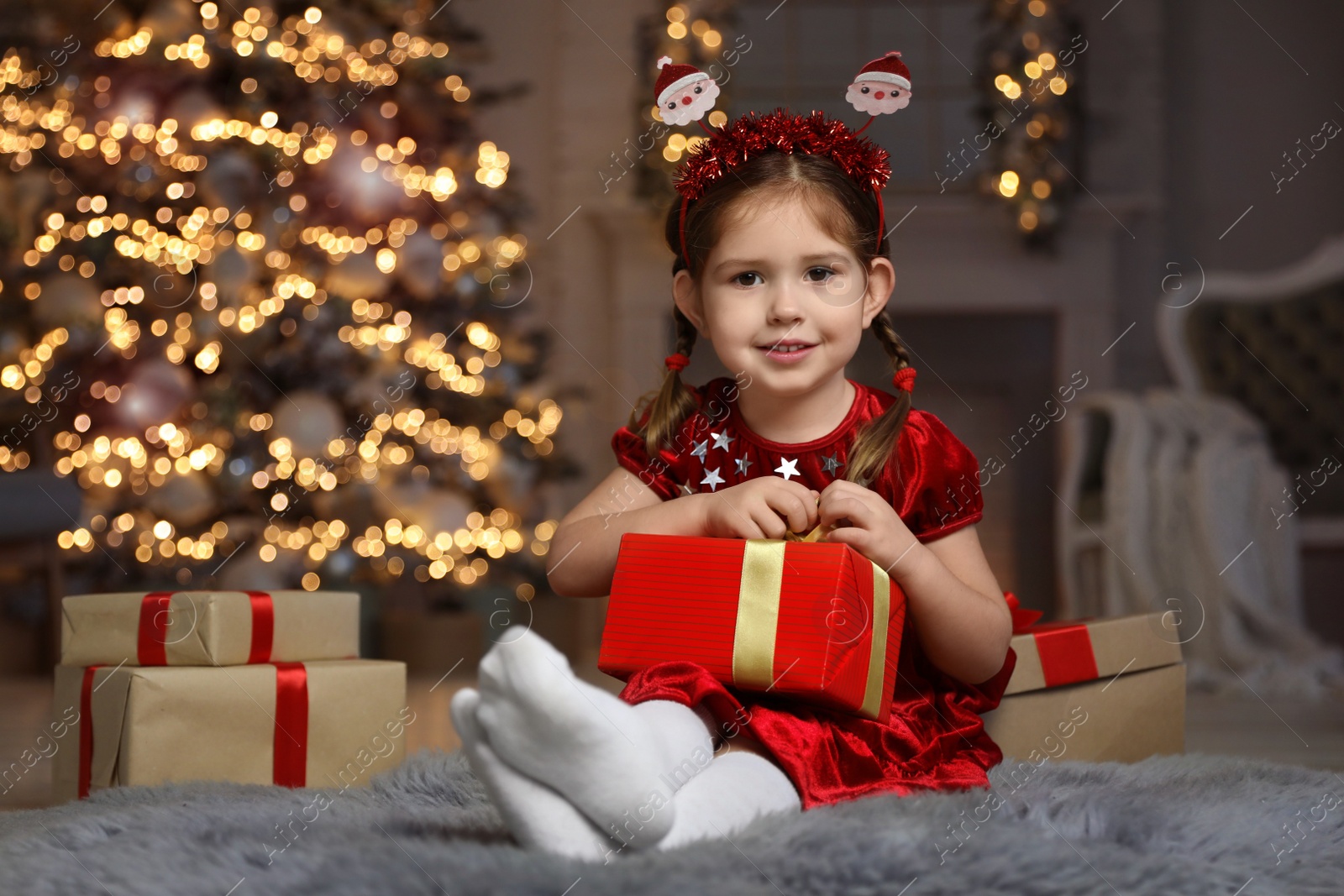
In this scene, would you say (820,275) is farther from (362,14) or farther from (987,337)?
(987,337)

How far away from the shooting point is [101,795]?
1.08 m

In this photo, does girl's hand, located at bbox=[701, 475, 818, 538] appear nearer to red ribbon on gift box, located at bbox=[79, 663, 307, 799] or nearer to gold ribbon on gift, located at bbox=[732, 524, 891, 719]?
gold ribbon on gift, located at bbox=[732, 524, 891, 719]

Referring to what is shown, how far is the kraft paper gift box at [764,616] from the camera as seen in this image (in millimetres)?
906

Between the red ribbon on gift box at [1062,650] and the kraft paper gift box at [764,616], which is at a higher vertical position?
the kraft paper gift box at [764,616]

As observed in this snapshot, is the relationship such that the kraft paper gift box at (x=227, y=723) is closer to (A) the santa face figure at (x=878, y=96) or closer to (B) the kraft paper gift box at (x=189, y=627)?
(B) the kraft paper gift box at (x=189, y=627)

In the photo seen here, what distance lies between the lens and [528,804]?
0.73 meters

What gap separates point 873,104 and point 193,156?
202cm

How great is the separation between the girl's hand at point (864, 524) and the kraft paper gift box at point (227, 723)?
1.76 feet

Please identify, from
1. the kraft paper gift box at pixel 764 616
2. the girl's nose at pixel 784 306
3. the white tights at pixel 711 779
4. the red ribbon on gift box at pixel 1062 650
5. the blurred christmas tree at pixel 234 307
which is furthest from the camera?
the blurred christmas tree at pixel 234 307

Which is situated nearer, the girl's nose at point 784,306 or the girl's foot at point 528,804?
the girl's foot at point 528,804

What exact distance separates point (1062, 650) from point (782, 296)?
53cm

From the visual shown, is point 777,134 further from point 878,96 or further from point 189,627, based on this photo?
point 189,627

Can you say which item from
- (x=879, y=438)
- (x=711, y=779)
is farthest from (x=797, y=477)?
(x=711, y=779)

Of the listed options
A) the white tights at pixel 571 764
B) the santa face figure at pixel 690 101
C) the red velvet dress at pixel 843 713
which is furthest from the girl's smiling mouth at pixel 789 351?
the white tights at pixel 571 764
